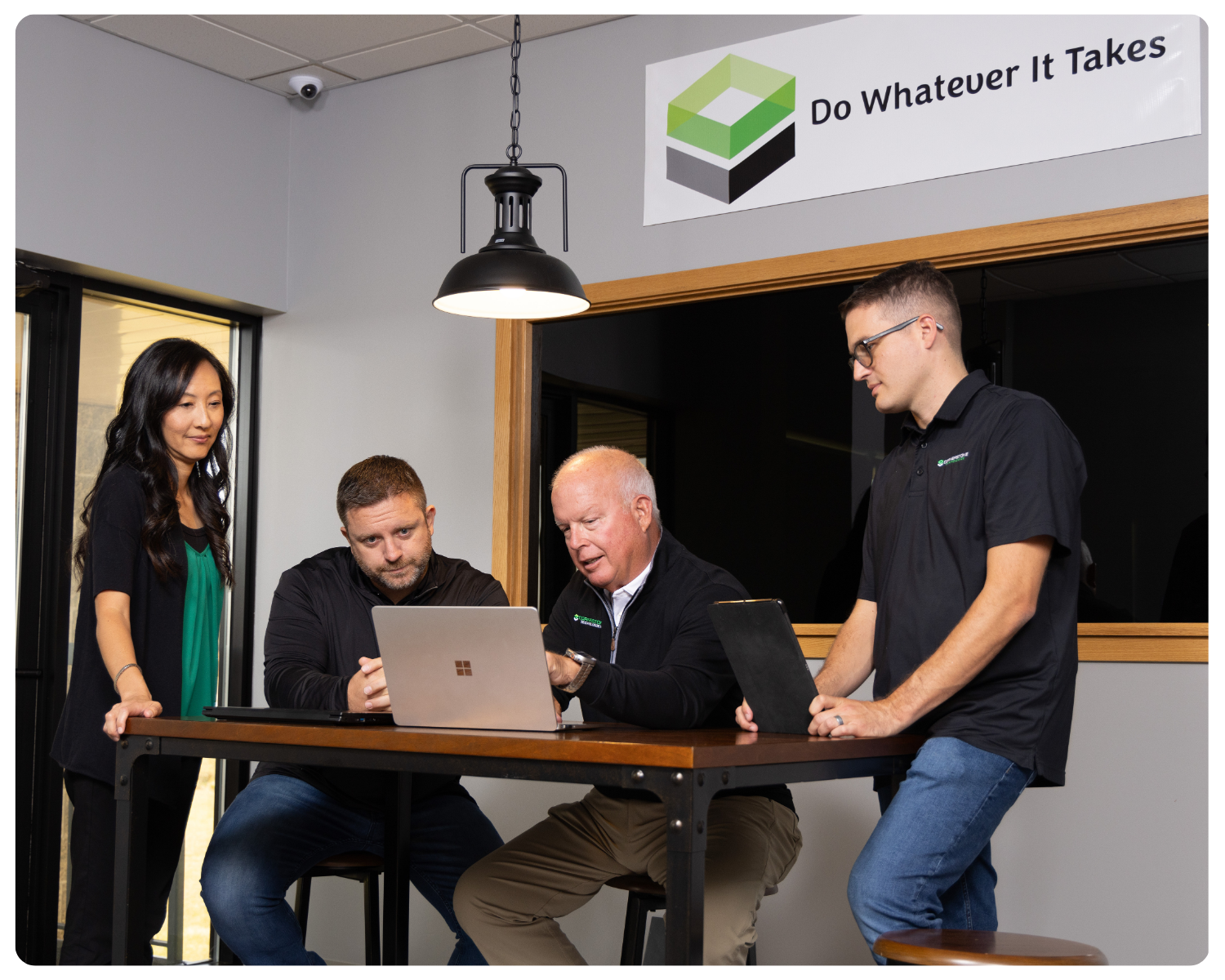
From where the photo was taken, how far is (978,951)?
5.87ft

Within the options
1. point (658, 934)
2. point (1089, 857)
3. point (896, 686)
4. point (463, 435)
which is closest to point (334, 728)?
point (896, 686)

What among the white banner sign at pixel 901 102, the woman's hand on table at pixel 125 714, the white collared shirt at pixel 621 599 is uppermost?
the white banner sign at pixel 901 102

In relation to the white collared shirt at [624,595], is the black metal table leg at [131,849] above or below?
below

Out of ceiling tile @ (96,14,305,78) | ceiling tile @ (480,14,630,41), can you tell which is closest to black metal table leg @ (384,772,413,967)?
ceiling tile @ (480,14,630,41)

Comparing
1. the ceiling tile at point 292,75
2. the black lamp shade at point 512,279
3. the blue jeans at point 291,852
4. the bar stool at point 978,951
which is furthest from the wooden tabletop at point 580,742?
the ceiling tile at point 292,75

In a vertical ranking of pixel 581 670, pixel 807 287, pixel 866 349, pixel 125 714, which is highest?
pixel 807 287

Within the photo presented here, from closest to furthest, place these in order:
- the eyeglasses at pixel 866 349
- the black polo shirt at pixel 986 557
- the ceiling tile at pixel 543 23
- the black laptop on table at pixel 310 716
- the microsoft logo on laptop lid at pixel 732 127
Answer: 1. the black polo shirt at pixel 986 557
2. the black laptop on table at pixel 310 716
3. the eyeglasses at pixel 866 349
4. the microsoft logo on laptop lid at pixel 732 127
5. the ceiling tile at pixel 543 23

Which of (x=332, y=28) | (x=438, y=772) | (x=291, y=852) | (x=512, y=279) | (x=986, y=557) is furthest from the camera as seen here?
(x=332, y=28)

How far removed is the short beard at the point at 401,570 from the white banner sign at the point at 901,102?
1524mm

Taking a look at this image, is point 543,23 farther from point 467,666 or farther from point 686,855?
point 686,855

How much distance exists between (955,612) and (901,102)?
5.95ft

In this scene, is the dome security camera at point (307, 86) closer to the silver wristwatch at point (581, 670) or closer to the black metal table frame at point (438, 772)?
the black metal table frame at point (438, 772)

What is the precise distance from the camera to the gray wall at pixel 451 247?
3098 mm

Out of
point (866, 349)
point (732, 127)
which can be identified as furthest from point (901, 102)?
point (866, 349)
